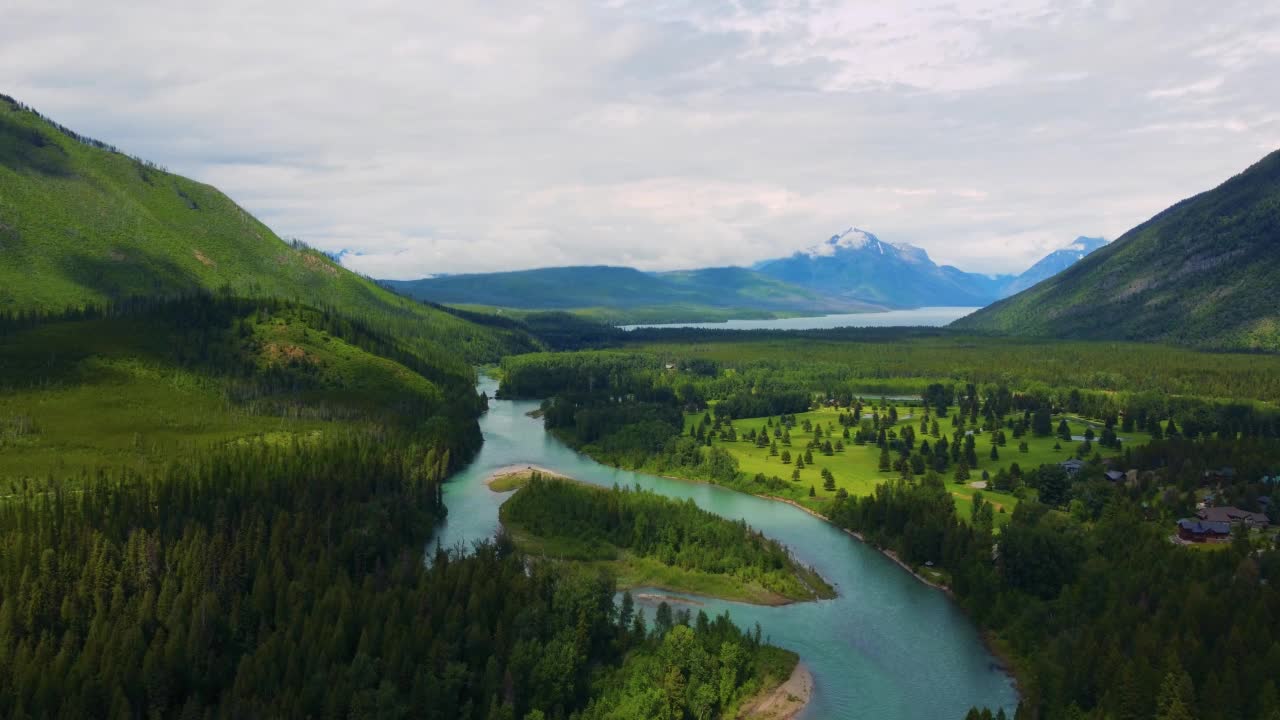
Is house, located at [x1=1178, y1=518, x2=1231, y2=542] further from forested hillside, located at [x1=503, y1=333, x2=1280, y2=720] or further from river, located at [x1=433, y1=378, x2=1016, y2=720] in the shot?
river, located at [x1=433, y1=378, x2=1016, y2=720]

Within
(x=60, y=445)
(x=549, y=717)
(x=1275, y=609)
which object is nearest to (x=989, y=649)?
(x=1275, y=609)

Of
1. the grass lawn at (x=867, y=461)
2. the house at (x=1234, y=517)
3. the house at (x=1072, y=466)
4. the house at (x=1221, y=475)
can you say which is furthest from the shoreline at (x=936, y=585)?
the house at (x=1221, y=475)

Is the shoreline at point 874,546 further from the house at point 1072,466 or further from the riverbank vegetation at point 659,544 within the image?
the house at point 1072,466

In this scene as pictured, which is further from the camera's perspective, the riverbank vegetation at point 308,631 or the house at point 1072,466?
the house at point 1072,466

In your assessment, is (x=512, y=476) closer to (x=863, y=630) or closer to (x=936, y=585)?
(x=936, y=585)

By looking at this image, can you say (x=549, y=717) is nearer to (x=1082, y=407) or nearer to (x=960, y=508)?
(x=960, y=508)
